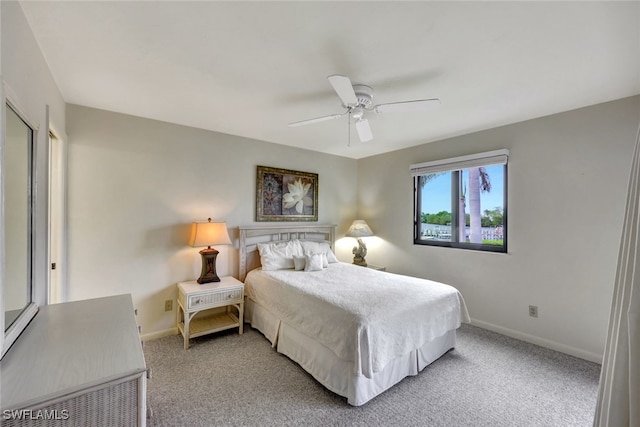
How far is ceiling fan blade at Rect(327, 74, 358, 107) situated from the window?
2100 millimetres

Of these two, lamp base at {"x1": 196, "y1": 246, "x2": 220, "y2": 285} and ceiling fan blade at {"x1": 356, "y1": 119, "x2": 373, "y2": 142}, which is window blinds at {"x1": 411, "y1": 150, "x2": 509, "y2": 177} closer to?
ceiling fan blade at {"x1": 356, "y1": 119, "x2": 373, "y2": 142}

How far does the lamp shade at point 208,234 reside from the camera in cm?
292

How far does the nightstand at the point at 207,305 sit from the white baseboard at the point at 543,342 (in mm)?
2923

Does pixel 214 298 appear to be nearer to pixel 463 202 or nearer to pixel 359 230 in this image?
pixel 359 230

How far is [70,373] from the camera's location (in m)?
0.99

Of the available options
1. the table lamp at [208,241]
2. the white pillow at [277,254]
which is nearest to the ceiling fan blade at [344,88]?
the table lamp at [208,241]

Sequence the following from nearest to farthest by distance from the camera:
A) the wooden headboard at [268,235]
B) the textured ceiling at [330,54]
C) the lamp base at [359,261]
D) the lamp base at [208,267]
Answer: the textured ceiling at [330,54]
the lamp base at [208,267]
the wooden headboard at [268,235]
the lamp base at [359,261]

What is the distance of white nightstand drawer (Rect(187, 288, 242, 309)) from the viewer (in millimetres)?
2710

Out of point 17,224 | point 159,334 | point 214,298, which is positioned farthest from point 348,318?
point 159,334

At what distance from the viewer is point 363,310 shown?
2.02 meters

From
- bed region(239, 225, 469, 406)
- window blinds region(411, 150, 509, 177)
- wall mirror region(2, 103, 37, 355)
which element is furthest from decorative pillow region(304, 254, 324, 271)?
wall mirror region(2, 103, 37, 355)

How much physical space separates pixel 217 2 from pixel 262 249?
2.59 m

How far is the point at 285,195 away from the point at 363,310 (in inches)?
90.8

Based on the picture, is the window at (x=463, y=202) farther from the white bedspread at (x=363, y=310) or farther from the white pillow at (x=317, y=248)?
the white pillow at (x=317, y=248)
